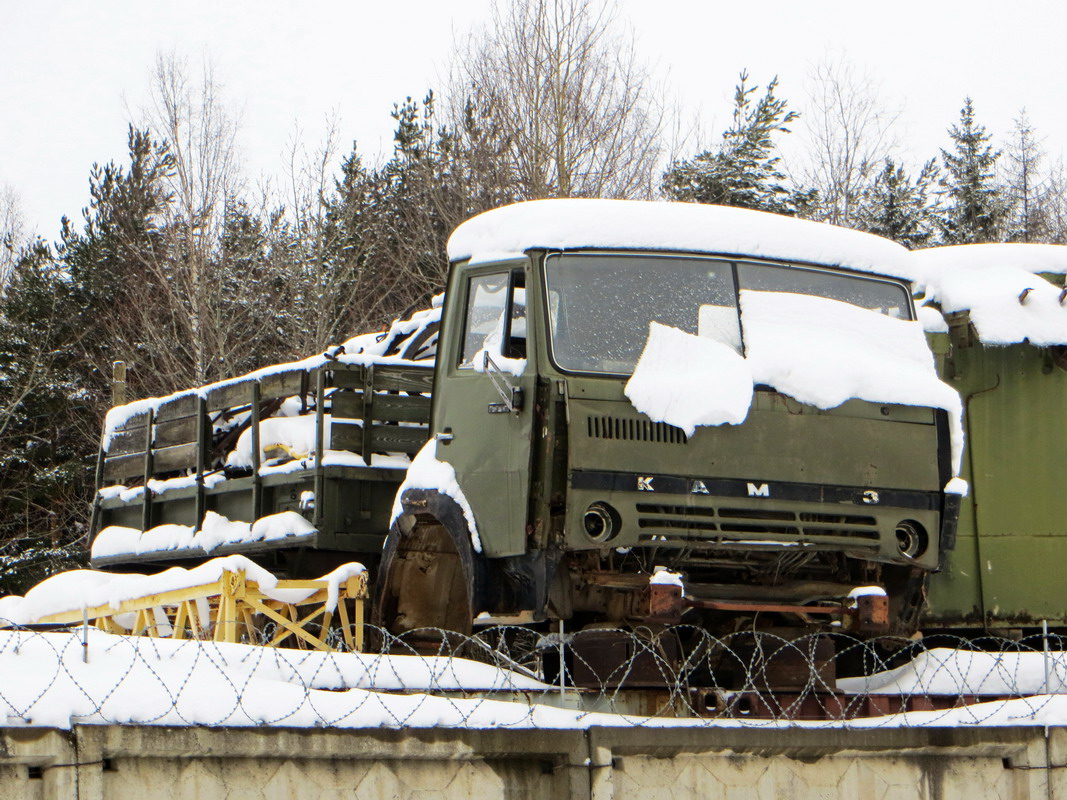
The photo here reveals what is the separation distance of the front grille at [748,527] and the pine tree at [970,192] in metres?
23.1

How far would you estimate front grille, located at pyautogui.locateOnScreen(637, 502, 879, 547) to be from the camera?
764 centimetres

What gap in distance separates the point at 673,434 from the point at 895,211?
22736mm

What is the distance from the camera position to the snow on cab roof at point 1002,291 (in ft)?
33.7

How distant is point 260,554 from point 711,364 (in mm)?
3735

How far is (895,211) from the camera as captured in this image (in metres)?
29.2

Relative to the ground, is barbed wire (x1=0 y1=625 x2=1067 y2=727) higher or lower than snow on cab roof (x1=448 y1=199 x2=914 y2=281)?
lower

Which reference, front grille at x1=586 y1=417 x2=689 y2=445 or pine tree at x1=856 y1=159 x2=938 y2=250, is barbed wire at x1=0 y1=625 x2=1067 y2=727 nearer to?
front grille at x1=586 y1=417 x2=689 y2=445

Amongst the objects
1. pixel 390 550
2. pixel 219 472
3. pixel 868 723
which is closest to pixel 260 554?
pixel 219 472

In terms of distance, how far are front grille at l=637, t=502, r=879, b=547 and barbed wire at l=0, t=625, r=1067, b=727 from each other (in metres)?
0.55

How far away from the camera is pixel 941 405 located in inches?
328

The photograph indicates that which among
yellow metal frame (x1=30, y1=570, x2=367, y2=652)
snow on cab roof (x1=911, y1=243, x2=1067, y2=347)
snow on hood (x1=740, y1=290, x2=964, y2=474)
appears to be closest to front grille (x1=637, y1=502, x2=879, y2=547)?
snow on hood (x1=740, y1=290, x2=964, y2=474)

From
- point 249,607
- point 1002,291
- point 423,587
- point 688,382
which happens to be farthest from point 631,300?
point 1002,291

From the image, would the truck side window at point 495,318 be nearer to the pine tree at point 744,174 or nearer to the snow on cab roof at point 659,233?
the snow on cab roof at point 659,233

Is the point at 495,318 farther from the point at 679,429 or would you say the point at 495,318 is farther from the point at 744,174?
the point at 744,174
